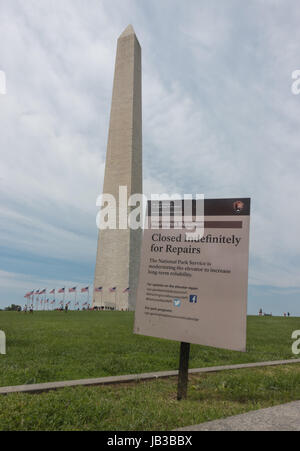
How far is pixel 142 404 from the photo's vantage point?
4.49m

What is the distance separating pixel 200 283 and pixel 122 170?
140 feet

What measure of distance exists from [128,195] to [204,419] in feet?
139

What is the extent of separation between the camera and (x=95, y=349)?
952 centimetres

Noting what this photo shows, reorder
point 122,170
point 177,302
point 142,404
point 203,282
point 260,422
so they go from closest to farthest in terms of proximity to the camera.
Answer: point 260,422 < point 142,404 < point 203,282 < point 177,302 < point 122,170

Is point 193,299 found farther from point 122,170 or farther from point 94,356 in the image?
point 122,170

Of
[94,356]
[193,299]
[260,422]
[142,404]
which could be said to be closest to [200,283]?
[193,299]

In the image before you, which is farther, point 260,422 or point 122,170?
point 122,170

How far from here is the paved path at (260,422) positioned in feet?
10.7

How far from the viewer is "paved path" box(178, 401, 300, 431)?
10.7ft

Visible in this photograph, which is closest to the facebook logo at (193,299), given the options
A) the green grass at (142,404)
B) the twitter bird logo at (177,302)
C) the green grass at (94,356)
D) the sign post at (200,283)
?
the sign post at (200,283)

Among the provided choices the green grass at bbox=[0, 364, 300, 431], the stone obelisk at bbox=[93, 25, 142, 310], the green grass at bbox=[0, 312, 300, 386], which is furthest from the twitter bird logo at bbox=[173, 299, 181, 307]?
the stone obelisk at bbox=[93, 25, 142, 310]

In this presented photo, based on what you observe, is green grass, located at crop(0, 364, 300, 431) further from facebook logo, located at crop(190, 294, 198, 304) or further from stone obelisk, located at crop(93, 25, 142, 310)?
stone obelisk, located at crop(93, 25, 142, 310)

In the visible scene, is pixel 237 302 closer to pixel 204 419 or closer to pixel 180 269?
pixel 180 269

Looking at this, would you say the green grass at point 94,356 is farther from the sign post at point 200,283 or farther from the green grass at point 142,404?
the sign post at point 200,283
